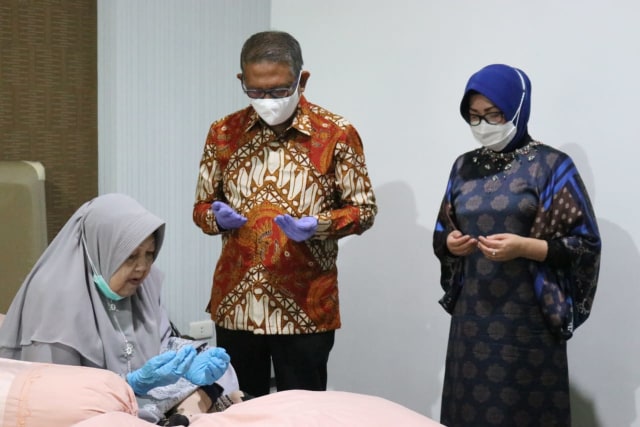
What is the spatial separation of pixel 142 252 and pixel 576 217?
1104mm

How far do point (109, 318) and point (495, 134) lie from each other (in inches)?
43.3

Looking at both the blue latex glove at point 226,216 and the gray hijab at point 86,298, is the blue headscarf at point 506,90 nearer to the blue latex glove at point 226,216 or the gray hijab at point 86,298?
the blue latex glove at point 226,216

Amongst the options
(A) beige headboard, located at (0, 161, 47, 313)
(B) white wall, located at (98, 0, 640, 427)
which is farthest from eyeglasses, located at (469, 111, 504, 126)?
(A) beige headboard, located at (0, 161, 47, 313)

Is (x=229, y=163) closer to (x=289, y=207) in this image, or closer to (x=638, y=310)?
(x=289, y=207)

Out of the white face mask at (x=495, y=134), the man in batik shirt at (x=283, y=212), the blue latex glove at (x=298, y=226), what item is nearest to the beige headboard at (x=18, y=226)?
the man in batik shirt at (x=283, y=212)

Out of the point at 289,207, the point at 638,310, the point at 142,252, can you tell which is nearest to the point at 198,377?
the point at 142,252

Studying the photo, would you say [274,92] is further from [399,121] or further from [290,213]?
[399,121]

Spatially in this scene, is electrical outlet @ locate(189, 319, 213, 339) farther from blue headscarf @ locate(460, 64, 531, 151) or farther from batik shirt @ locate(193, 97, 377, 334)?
blue headscarf @ locate(460, 64, 531, 151)

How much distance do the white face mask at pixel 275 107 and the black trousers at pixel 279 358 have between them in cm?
62

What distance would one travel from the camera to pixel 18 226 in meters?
2.69

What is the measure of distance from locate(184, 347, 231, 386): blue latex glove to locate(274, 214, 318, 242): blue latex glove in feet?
1.51

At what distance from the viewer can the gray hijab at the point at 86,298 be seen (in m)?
1.86

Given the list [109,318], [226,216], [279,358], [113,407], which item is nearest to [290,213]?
[226,216]

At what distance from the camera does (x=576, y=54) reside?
250 centimetres
